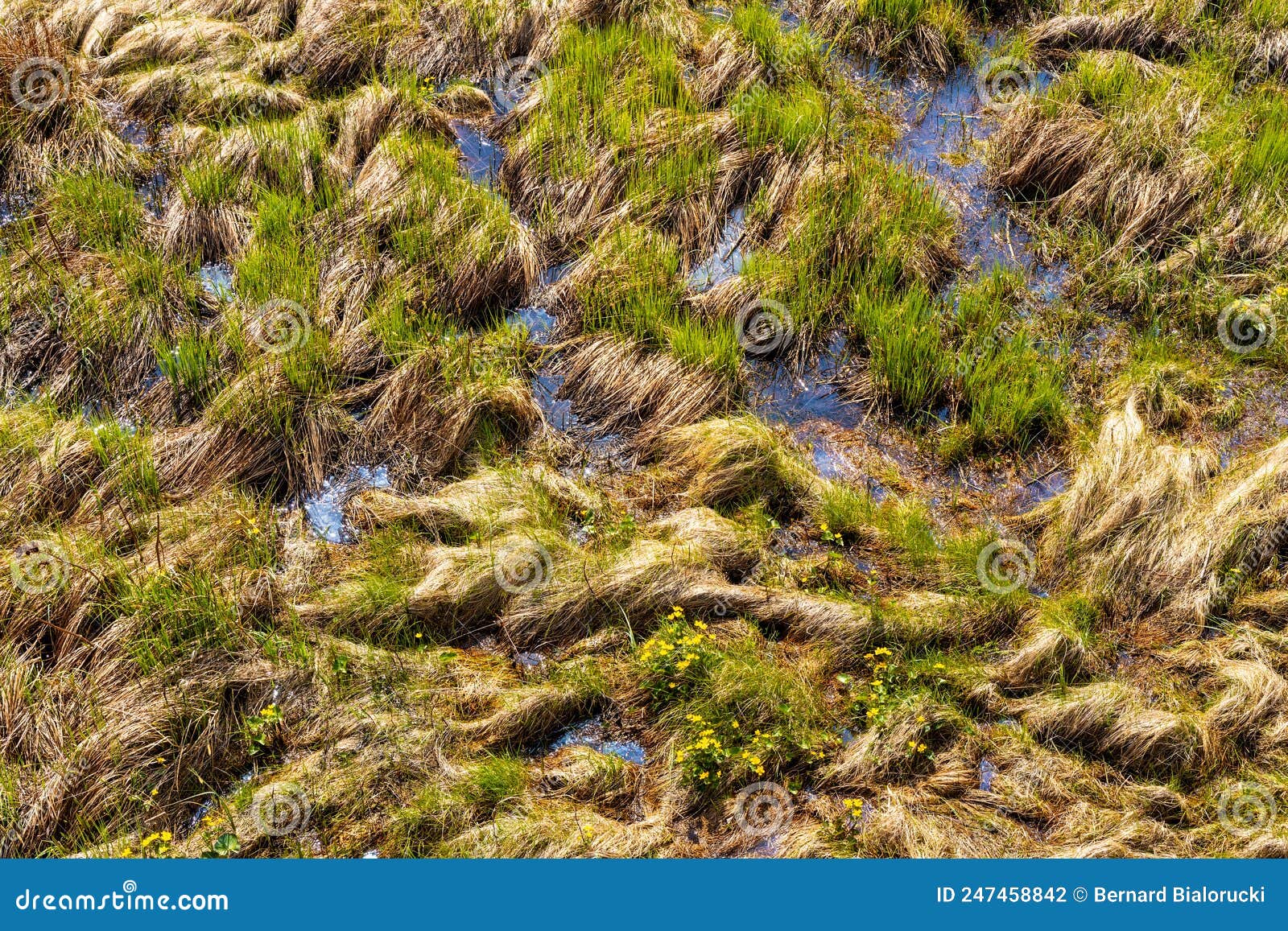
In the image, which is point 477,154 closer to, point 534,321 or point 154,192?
point 534,321

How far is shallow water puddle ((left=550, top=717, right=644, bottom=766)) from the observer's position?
5.41 meters

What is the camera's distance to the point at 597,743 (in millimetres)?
5461

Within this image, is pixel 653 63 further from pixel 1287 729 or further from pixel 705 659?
pixel 1287 729

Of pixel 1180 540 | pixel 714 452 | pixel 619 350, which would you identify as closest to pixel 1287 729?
pixel 1180 540

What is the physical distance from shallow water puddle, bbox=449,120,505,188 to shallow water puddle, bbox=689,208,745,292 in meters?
1.76

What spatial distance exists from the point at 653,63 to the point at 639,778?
5580 millimetres

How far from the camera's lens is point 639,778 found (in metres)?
5.29

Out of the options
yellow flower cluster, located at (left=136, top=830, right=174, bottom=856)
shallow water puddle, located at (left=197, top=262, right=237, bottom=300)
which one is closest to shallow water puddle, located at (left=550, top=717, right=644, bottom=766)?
yellow flower cluster, located at (left=136, top=830, right=174, bottom=856)

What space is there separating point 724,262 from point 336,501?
3.10 metres

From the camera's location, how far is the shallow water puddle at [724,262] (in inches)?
293

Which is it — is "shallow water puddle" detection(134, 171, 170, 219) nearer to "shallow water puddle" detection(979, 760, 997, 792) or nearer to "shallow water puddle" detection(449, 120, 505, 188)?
"shallow water puddle" detection(449, 120, 505, 188)

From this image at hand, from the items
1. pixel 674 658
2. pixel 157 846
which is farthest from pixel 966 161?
pixel 157 846

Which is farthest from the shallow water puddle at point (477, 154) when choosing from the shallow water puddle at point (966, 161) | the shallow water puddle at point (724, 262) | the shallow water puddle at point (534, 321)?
the shallow water puddle at point (966, 161)

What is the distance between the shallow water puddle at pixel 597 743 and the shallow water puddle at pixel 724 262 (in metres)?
3.18
